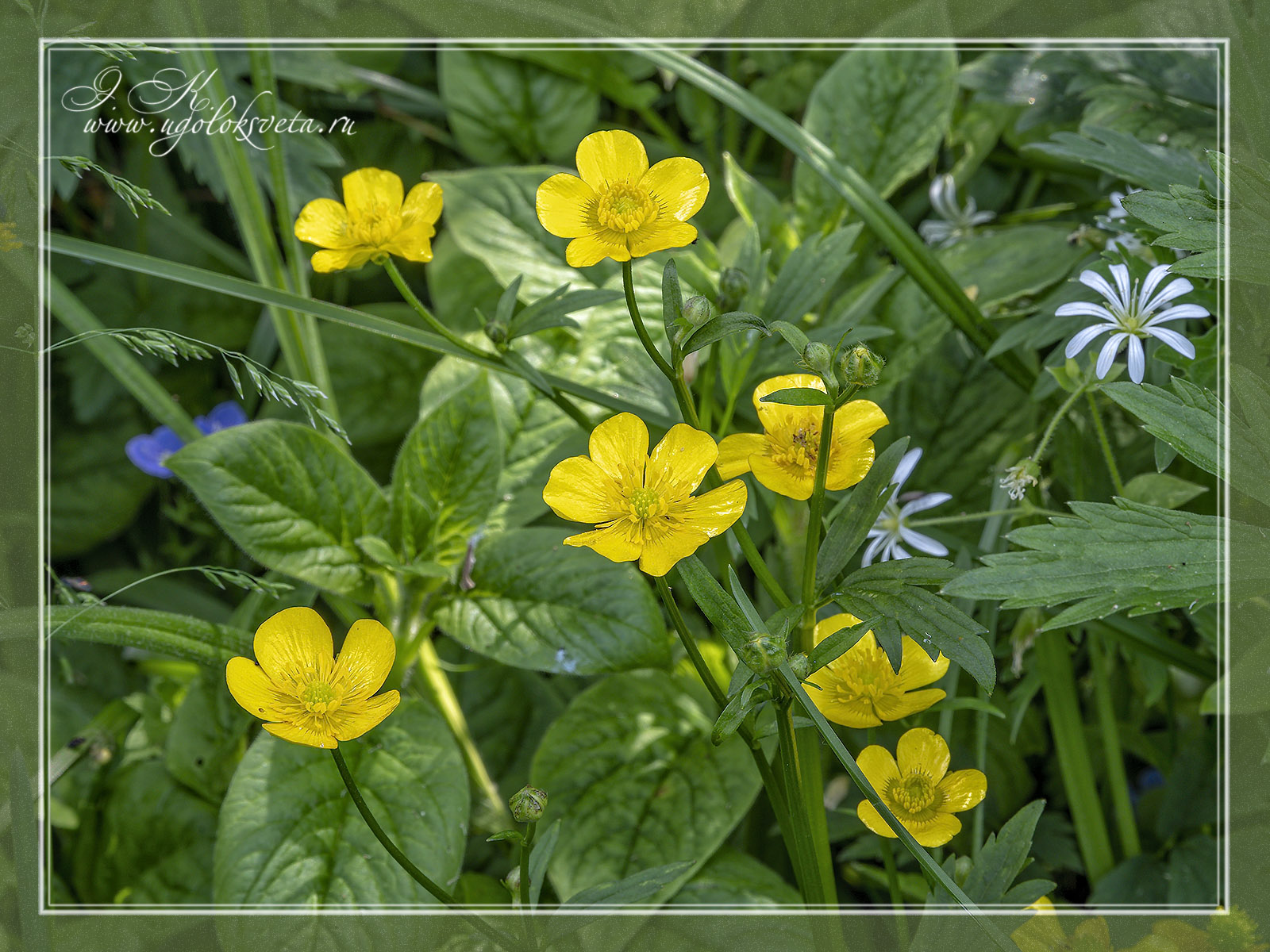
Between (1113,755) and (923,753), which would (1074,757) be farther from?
(923,753)

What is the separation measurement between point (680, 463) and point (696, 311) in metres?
0.11

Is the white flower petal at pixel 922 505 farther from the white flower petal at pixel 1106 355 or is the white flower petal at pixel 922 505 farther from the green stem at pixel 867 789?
the green stem at pixel 867 789

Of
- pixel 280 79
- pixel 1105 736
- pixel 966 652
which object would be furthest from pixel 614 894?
pixel 280 79

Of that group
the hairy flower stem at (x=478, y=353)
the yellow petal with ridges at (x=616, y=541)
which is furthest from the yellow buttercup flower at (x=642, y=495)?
the hairy flower stem at (x=478, y=353)

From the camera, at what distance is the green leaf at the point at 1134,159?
3.00ft

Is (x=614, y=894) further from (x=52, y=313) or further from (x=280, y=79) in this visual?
(x=280, y=79)

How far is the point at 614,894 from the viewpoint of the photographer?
75cm

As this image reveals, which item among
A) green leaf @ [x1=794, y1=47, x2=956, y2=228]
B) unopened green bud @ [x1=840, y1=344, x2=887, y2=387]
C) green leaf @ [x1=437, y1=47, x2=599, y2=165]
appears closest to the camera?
A: unopened green bud @ [x1=840, y1=344, x2=887, y2=387]

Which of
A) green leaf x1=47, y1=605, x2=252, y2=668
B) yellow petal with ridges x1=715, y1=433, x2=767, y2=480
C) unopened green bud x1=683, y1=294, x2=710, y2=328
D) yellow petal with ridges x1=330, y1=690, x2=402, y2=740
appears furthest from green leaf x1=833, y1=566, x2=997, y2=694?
green leaf x1=47, y1=605, x2=252, y2=668

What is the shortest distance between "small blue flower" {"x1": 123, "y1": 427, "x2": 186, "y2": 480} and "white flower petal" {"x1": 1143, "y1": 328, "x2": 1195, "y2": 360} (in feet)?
3.57

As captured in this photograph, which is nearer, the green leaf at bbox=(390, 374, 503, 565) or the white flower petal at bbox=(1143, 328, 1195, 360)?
the white flower petal at bbox=(1143, 328, 1195, 360)

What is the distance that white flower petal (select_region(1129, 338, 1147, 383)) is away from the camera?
2.69ft

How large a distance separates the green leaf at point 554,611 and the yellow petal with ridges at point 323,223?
333 mm

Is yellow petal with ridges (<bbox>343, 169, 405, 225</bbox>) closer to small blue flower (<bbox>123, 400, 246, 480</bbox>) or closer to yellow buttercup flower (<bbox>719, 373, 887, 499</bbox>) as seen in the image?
yellow buttercup flower (<bbox>719, 373, 887, 499</bbox>)
